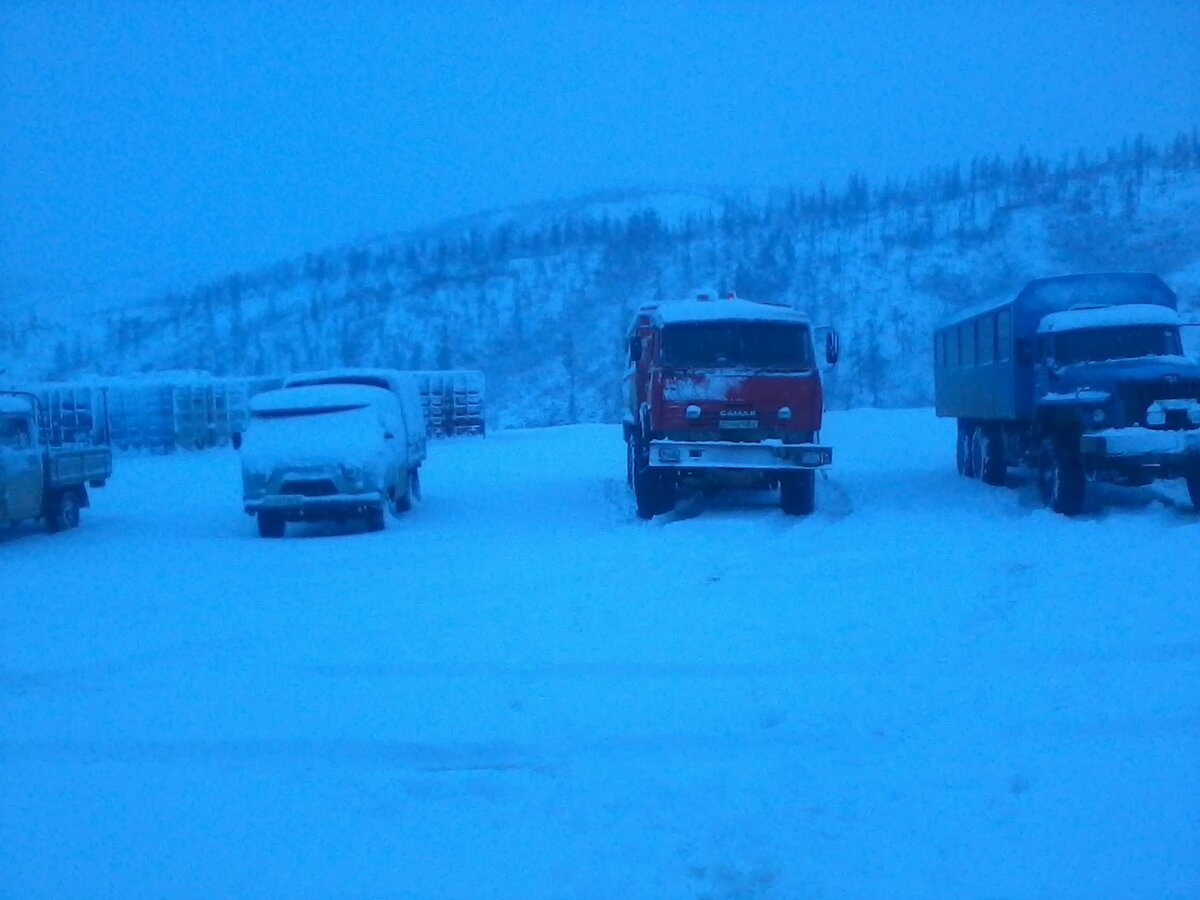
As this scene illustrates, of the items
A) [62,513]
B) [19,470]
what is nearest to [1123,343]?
[19,470]

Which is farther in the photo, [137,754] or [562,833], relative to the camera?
[137,754]

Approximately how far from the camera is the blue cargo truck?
11.4m

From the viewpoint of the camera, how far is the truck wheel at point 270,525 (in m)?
13.0

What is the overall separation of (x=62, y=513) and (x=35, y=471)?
2.89 feet

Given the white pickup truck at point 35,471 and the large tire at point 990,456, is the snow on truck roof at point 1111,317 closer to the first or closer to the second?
the large tire at point 990,456

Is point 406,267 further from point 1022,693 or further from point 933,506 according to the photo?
point 1022,693

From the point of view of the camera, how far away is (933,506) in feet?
44.1

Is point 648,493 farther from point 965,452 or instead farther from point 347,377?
point 965,452

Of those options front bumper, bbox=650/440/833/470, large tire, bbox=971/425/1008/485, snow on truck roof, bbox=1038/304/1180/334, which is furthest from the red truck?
large tire, bbox=971/425/1008/485

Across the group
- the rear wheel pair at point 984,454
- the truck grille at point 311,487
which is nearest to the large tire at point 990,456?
the rear wheel pair at point 984,454

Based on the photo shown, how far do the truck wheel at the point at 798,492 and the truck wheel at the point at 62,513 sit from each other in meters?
9.52

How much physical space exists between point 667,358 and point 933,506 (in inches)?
153

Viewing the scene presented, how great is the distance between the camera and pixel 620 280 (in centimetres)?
7400

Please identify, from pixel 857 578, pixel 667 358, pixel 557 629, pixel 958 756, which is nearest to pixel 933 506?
pixel 667 358
